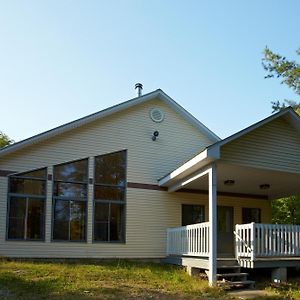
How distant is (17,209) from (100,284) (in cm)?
544

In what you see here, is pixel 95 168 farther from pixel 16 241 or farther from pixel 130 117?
pixel 16 241

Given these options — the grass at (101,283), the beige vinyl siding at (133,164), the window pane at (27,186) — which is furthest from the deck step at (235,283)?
the window pane at (27,186)

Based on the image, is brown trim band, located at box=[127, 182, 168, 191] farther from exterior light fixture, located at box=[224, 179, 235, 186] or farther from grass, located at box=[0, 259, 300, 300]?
grass, located at box=[0, 259, 300, 300]

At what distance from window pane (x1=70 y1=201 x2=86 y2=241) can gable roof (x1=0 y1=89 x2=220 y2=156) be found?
2687 millimetres

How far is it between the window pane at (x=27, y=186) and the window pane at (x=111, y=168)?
209cm

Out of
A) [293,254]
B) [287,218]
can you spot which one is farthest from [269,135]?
[287,218]

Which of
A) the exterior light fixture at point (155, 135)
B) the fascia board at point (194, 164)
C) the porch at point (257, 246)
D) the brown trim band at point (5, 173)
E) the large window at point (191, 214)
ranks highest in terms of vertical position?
the exterior light fixture at point (155, 135)

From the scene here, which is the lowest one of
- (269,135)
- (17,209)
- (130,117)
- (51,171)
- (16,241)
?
(16,241)

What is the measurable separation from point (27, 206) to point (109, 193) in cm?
309

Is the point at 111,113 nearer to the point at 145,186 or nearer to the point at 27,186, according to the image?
the point at 145,186

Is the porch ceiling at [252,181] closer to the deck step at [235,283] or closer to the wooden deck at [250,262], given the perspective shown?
the wooden deck at [250,262]

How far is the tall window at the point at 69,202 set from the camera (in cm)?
1634

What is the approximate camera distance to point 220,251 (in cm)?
1855

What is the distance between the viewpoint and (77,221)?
16.6 metres
